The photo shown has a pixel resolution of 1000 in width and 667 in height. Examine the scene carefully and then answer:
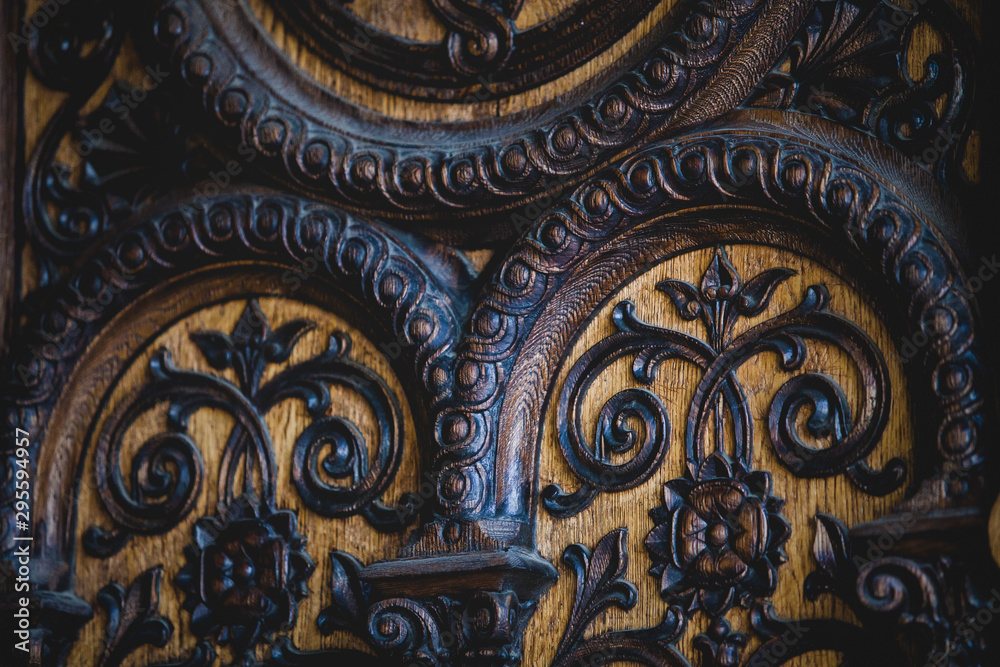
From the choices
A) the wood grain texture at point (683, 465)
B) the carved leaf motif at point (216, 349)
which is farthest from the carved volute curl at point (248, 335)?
the wood grain texture at point (683, 465)

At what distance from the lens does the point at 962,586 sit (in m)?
0.88

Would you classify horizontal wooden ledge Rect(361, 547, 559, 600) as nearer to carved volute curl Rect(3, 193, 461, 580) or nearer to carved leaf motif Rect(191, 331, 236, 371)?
carved volute curl Rect(3, 193, 461, 580)

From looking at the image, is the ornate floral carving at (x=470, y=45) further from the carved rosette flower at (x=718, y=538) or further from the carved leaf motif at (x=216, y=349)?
the carved rosette flower at (x=718, y=538)

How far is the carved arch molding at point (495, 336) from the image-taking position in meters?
0.97

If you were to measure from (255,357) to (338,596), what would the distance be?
0.31 metres

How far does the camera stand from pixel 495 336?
1.08 metres

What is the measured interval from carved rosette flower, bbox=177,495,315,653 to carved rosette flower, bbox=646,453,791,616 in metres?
0.41

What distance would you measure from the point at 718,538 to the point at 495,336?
32 centimetres

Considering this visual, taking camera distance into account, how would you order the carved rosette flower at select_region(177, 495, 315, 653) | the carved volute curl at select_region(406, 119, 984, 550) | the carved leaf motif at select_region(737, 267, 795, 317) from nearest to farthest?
1. the carved volute curl at select_region(406, 119, 984, 550)
2. the carved leaf motif at select_region(737, 267, 795, 317)
3. the carved rosette flower at select_region(177, 495, 315, 653)

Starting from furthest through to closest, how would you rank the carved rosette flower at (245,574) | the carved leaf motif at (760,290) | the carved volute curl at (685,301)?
the carved rosette flower at (245,574)
the carved leaf motif at (760,290)
the carved volute curl at (685,301)

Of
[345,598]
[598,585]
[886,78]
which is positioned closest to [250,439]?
[345,598]

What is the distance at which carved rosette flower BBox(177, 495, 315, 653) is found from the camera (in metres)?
1.13

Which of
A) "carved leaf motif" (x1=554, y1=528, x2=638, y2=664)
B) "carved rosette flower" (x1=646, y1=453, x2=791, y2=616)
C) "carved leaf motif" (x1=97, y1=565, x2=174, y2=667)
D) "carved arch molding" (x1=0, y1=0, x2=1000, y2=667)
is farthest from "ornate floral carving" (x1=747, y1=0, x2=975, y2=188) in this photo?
"carved leaf motif" (x1=97, y1=565, x2=174, y2=667)

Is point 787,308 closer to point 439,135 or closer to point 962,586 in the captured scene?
point 962,586
